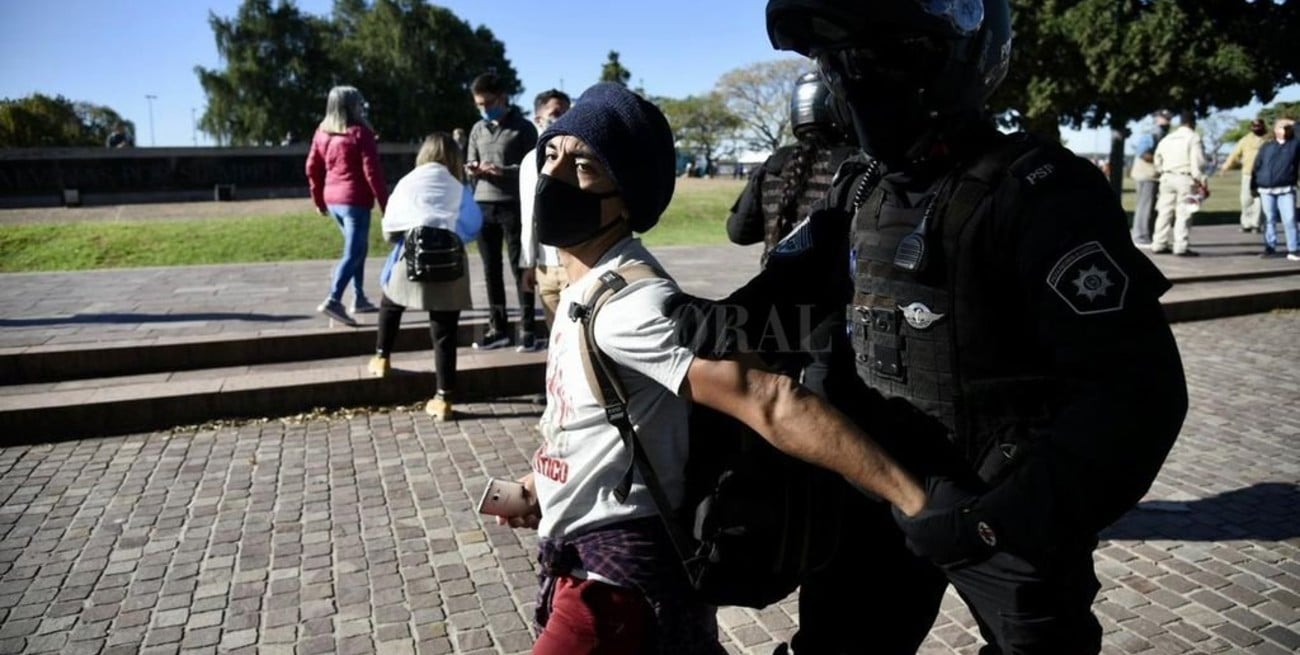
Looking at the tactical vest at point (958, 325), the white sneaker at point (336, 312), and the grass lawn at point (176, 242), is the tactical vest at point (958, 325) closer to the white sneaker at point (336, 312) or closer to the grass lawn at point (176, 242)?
the white sneaker at point (336, 312)

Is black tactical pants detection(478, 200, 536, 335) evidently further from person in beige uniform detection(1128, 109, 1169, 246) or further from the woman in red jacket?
person in beige uniform detection(1128, 109, 1169, 246)

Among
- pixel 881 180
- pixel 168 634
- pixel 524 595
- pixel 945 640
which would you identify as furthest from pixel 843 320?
pixel 168 634

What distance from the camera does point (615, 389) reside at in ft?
5.69

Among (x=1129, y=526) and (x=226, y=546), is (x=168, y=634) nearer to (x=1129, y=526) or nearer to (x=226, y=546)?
(x=226, y=546)

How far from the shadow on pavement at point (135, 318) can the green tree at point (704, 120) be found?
61193 mm

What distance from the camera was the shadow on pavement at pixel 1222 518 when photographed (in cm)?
432

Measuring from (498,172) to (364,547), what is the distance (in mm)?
3775

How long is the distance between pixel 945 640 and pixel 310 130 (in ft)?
189

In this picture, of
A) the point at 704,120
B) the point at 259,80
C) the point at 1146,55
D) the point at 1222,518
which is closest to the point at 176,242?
the point at 1222,518

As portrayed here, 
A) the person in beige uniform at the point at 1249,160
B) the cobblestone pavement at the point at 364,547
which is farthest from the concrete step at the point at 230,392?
the person in beige uniform at the point at 1249,160

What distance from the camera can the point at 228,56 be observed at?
53094 mm

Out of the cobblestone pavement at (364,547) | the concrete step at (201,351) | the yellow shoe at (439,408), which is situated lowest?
the cobblestone pavement at (364,547)

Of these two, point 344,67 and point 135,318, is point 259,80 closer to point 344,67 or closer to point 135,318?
point 344,67

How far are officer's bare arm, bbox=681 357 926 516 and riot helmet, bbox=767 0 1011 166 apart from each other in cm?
52
